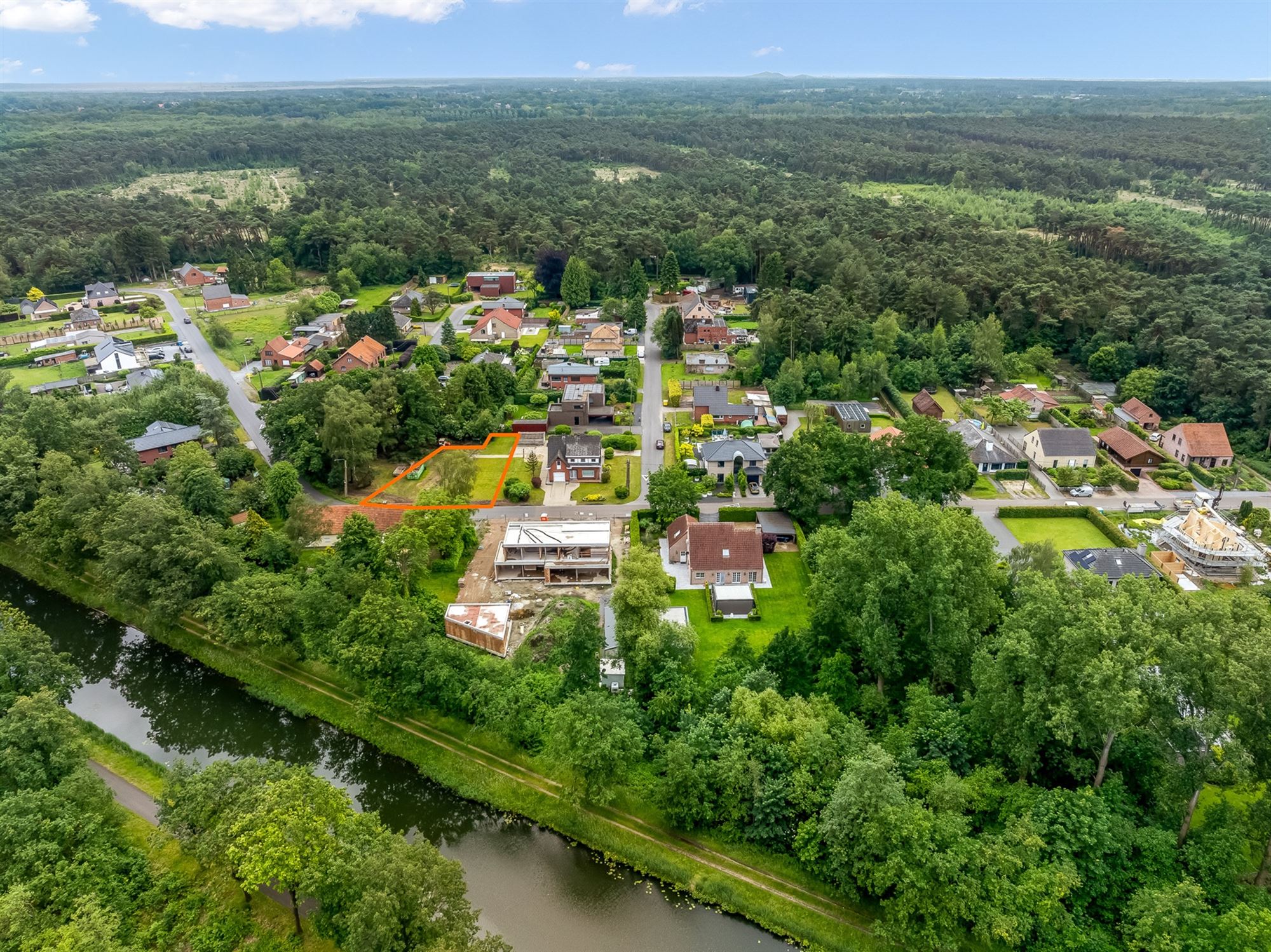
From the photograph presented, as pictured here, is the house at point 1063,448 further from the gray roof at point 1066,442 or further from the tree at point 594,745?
the tree at point 594,745

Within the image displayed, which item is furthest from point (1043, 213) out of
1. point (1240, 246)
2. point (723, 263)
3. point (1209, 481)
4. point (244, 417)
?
point (244, 417)

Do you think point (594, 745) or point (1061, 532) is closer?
point (594, 745)

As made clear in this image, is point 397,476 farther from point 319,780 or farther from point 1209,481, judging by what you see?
point 1209,481

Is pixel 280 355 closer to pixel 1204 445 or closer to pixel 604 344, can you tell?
pixel 604 344

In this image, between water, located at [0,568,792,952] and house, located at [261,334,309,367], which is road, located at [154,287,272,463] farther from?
water, located at [0,568,792,952]

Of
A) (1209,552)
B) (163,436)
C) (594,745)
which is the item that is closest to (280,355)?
(163,436)

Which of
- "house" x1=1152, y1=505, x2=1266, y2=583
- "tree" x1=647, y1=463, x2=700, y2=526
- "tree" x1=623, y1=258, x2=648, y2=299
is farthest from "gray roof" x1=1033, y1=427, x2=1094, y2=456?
"tree" x1=623, y1=258, x2=648, y2=299

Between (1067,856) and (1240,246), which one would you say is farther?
(1240,246)
